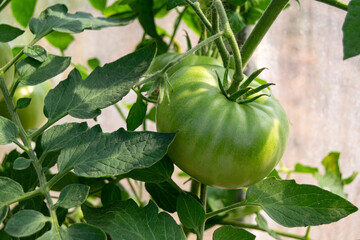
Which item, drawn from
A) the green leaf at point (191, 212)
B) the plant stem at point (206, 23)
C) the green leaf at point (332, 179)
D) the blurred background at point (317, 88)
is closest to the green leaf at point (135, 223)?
the green leaf at point (191, 212)

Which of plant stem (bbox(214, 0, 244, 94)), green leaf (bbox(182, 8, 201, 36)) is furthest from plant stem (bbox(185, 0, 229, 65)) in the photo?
green leaf (bbox(182, 8, 201, 36))

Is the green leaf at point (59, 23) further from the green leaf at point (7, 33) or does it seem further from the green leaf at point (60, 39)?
the green leaf at point (60, 39)

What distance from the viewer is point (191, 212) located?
1.11 feet

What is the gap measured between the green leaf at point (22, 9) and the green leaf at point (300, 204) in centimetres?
39

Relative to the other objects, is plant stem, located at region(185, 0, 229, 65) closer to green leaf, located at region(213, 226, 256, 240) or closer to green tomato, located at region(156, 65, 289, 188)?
green tomato, located at region(156, 65, 289, 188)

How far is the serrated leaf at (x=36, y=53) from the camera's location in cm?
34

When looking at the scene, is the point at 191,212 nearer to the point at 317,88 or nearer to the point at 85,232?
the point at 85,232

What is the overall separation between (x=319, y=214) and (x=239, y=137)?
8 centimetres

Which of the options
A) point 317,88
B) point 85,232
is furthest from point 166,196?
point 317,88

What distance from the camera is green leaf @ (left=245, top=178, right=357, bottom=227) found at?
1.03ft

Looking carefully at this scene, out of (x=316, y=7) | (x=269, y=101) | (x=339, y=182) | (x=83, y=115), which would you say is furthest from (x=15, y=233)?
(x=316, y=7)

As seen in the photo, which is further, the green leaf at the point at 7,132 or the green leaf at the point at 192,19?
A: the green leaf at the point at 192,19

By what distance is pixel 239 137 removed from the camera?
1.00 ft

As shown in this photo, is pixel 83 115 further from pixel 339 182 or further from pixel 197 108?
pixel 339 182
